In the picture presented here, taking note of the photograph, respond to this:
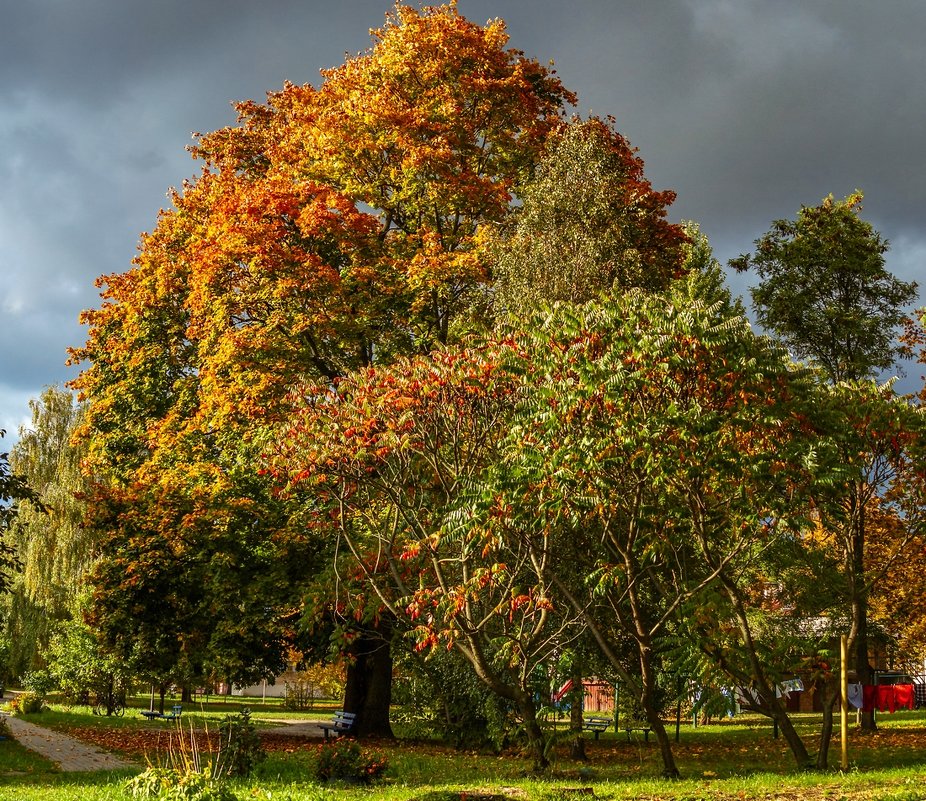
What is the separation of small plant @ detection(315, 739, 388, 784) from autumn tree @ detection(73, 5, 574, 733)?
717 cm

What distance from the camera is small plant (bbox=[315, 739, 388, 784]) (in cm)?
1297

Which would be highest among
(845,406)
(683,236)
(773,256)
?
(773,256)

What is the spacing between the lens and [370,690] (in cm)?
2328

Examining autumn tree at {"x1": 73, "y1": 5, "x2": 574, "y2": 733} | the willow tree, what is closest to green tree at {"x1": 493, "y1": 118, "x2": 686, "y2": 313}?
autumn tree at {"x1": 73, "y1": 5, "x2": 574, "y2": 733}

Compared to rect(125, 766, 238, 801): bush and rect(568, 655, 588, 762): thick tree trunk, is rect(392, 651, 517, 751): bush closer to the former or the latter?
rect(568, 655, 588, 762): thick tree trunk

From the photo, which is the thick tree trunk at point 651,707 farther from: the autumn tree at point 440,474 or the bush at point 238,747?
the bush at point 238,747

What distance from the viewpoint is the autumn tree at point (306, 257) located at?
67.2 feet

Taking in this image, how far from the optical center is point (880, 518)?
81.3ft

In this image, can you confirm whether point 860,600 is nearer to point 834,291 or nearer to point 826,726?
point 826,726

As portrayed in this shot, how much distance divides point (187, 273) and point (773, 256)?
17187mm

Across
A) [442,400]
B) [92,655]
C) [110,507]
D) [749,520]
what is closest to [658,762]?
[749,520]

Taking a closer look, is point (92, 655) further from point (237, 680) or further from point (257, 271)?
point (257, 271)

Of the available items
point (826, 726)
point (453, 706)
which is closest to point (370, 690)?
point (453, 706)

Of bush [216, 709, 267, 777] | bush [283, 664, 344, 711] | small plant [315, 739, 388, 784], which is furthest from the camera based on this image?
bush [283, 664, 344, 711]
